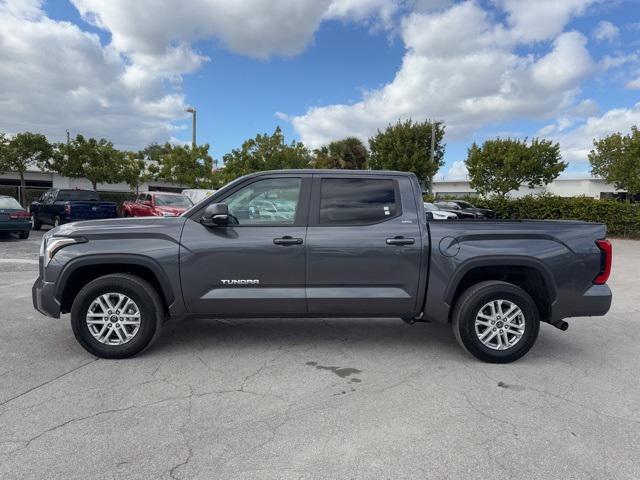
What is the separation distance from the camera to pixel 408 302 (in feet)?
14.5

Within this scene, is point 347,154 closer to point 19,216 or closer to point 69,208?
point 69,208

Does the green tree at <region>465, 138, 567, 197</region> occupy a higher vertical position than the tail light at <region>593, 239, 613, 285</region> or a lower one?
higher

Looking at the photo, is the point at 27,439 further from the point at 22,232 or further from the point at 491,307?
the point at 22,232

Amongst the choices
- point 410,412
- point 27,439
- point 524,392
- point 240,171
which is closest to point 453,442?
point 410,412

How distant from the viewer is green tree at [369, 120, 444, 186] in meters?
32.8

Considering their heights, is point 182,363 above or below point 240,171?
below

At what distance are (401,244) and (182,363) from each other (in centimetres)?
240

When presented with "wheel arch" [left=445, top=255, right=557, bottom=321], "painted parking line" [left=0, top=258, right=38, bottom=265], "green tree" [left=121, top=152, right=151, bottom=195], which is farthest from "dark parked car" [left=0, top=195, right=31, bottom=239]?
"green tree" [left=121, top=152, right=151, bottom=195]

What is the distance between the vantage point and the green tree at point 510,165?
94.6ft

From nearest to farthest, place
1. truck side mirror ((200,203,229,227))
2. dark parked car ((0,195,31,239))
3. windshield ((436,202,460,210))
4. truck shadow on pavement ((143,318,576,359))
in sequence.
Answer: truck side mirror ((200,203,229,227)), truck shadow on pavement ((143,318,576,359)), dark parked car ((0,195,31,239)), windshield ((436,202,460,210))

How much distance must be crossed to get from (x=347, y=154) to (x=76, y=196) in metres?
29.5

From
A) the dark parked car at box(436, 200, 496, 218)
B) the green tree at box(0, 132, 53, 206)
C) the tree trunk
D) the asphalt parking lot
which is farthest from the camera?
the tree trunk

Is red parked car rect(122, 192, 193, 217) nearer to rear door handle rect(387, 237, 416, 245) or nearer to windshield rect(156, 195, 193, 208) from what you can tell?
windshield rect(156, 195, 193, 208)

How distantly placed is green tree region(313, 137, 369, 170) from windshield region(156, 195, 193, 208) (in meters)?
25.2
